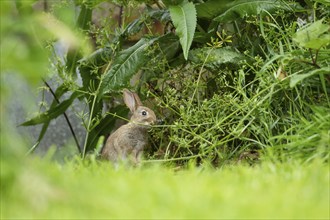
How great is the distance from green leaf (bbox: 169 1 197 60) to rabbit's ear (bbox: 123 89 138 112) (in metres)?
0.58

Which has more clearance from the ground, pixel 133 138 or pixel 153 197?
pixel 153 197

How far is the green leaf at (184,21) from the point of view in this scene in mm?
3873

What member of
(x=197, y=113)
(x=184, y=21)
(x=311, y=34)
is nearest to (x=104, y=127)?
(x=197, y=113)

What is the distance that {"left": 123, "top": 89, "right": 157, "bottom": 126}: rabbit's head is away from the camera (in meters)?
4.23

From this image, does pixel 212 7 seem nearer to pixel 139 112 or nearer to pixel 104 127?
pixel 139 112

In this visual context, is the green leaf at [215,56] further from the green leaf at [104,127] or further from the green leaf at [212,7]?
the green leaf at [104,127]

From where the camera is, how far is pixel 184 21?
3.98 meters

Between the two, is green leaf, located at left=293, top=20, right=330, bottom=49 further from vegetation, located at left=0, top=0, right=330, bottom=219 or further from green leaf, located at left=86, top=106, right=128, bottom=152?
green leaf, located at left=86, top=106, right=128, bottom=152

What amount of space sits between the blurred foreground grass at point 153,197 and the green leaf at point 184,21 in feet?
6.26

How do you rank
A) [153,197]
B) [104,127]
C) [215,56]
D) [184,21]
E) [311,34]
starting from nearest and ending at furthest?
[153,197]
[311,34]
[184,21]
[215,56]
[104,127]

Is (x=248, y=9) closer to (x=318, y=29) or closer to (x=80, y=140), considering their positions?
(x=318, y=29)

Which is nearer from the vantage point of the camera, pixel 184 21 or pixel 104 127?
pixel 184 21

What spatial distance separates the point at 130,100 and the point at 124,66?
0.22 meters

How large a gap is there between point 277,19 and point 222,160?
1037mm
